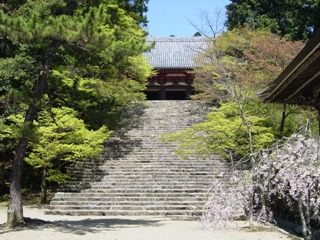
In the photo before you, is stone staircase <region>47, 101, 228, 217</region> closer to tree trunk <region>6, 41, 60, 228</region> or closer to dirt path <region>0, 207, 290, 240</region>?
dirt path <region>0, 207, 290, 240</region>

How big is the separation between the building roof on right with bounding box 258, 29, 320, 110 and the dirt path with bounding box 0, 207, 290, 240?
3.76 meters

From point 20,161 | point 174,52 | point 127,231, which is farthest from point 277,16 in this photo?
point 20,161

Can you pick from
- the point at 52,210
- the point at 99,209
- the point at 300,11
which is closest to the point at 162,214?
the point at 99,209

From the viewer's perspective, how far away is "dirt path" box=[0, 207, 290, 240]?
361 inches

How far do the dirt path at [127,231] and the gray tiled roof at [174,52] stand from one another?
19.1 m

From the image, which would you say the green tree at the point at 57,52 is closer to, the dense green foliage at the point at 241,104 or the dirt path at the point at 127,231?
the dirt path at the point at 127,231

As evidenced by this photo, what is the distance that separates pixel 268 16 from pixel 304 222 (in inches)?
976

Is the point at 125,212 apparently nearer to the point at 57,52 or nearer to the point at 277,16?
the point at 57,52

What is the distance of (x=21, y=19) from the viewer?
863 cm

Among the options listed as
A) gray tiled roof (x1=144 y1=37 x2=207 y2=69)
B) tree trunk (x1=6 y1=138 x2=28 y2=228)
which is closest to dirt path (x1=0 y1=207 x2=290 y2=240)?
tree trunk (x1=6 y1=138 x2=28 y2=228)

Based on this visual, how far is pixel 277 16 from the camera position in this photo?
95.9ft

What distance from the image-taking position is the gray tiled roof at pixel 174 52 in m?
31.0

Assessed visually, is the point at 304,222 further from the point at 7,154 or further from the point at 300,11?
the point at 300,11

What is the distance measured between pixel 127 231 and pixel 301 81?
19.4 ft
